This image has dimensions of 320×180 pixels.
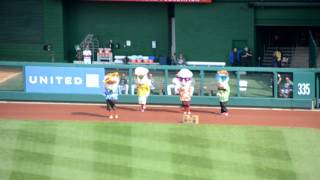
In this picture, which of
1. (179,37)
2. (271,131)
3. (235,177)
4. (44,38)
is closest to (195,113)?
(271,131)

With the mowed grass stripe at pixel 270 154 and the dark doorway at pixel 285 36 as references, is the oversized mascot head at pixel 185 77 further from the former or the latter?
the dark doorway at pixel 285 36

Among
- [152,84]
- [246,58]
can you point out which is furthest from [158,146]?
[246,58]

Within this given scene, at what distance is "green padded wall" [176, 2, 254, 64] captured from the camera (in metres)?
34.9

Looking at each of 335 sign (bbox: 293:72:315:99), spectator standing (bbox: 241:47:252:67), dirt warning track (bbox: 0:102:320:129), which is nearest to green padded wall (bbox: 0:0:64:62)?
spectator standing (bbox: 241:47:252:67)

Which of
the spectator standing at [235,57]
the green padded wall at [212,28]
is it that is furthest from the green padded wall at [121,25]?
the spectator standing at [235,57]

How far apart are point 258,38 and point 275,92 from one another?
10.6 metres

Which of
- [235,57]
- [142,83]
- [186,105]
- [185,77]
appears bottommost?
[186,105]

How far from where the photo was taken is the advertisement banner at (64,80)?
2622 centimetres

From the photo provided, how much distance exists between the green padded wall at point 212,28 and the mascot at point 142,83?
11.1 metres

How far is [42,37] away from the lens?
36562 millimetres

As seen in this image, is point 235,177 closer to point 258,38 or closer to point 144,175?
point 144,175

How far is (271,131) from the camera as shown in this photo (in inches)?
861

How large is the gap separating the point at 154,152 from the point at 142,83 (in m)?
4.92

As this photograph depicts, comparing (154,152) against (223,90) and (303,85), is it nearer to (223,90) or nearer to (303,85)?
(223,90)
